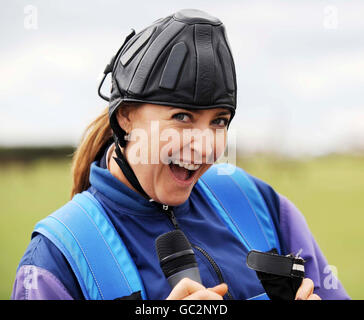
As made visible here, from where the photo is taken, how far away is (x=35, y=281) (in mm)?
1769

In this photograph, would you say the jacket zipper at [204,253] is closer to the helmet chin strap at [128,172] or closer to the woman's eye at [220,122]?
the helmet chin strap at [128,172]

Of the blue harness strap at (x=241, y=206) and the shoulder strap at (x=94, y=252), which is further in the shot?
the blue harness strap at (x=241, y=206)

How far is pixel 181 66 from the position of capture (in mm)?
1882

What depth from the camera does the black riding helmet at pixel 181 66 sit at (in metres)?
1.88

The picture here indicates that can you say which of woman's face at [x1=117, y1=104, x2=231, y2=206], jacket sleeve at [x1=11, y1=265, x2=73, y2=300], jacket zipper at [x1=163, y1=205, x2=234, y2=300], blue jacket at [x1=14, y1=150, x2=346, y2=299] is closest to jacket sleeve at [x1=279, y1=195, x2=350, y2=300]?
blue jacket at [x1=14, y1=150, x2=346, y2=299]

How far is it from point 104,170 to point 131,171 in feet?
0.38

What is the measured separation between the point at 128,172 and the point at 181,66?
0.46 m

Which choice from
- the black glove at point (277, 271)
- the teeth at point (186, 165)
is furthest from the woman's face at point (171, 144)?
the black glove at point (277, 271)

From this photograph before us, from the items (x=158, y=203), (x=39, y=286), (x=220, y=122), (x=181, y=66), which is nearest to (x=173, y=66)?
(x=181, y=66)

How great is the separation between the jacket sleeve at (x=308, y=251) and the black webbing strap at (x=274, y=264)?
46 centimetres

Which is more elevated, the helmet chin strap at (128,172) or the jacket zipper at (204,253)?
the helmet chin strap at (128,172)

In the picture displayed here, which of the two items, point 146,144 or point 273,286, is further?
point 146,144

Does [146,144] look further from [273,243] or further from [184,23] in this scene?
[273,243]
